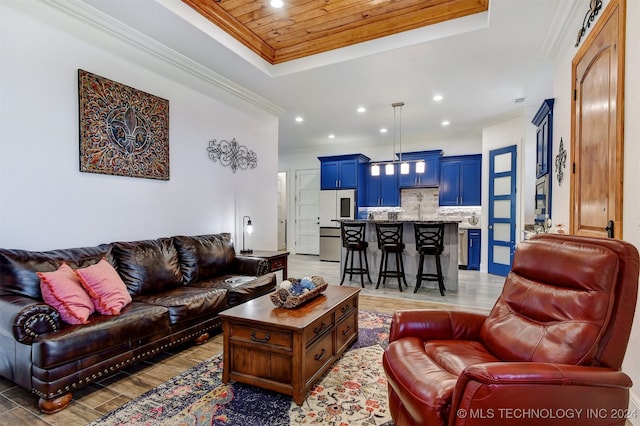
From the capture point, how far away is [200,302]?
276 cm

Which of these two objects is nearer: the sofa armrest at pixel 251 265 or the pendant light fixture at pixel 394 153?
the sofa armrest at pixel 251 265

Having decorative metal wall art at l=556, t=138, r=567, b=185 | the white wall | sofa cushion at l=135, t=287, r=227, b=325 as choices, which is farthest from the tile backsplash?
sofa cushion at l=135, t=287, r=227, b=325

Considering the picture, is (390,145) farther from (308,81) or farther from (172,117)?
(172,117)

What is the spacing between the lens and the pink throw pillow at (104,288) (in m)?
2.29

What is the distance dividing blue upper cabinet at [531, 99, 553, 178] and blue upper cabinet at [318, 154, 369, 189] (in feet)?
12.6

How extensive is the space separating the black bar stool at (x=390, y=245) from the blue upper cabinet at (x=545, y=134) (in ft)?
Answer: 6.64

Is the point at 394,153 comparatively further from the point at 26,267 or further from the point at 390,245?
the point at 26,267

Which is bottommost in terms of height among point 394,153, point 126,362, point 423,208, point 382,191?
point 126,362

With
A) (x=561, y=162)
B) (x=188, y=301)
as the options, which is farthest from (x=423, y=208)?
(x=188, y=301)

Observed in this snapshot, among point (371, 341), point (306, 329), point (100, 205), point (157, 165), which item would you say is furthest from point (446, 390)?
point (157, 165)

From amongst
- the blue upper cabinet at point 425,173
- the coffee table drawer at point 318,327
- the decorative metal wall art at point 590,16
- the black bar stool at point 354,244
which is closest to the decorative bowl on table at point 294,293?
the coffee table drawer at point 318,327

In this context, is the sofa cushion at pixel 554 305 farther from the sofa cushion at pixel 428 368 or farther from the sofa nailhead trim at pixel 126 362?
the sofa nailhead trim at pixel 126 362

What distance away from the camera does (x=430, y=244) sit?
4699mm

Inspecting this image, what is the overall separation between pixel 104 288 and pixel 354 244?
356 cm
